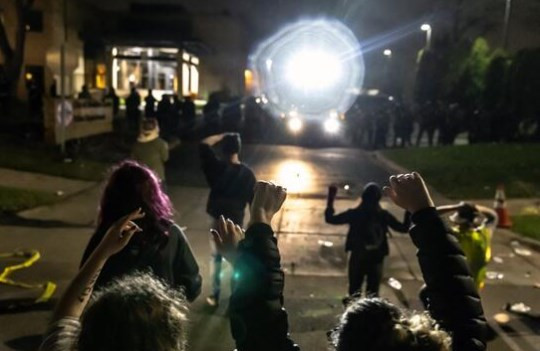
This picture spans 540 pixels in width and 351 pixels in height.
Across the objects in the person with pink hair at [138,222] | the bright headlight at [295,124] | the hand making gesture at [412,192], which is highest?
the hand making gesture at [412,192]

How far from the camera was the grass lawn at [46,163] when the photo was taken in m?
15.0

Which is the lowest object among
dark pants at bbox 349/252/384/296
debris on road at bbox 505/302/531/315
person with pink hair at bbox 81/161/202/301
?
debris on road at bbox 505/302/531/315

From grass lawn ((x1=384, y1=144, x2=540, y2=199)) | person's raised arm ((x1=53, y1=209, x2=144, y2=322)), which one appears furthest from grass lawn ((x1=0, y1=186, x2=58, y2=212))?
person's raised arm ((x1=53, y1=209, x2=144, y2=322))

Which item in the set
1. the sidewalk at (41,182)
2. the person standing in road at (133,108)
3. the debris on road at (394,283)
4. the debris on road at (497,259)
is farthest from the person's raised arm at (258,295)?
the person standing in road at (133,108)

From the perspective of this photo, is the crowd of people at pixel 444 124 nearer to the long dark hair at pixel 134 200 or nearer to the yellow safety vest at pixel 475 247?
the yellow safety vest at pixel 475 247

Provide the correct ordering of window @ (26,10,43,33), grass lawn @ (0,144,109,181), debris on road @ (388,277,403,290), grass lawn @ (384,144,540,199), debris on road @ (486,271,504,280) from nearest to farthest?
debris on road @ (388,277,403,290) → debris on road @ (486,271,504,280) → grass lawn @ (384,144,540,199) → grass lawn @ (0,144,109,181) → window @ (26,10,43,33)

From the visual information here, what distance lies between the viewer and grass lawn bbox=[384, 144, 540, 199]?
14.8 meters

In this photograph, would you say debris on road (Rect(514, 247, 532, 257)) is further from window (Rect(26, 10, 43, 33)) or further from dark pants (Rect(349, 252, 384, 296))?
window (Rect(26, 10, 43, 33))

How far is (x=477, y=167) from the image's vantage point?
1762 centimetres

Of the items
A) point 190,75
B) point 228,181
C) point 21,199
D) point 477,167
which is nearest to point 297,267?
point 228,181

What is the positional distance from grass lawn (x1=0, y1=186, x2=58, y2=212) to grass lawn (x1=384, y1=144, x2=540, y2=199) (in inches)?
329

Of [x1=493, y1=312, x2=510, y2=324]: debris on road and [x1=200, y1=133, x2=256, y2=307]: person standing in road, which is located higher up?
[x1=200, y1=133, x2=256, y2=307]: person standing in road

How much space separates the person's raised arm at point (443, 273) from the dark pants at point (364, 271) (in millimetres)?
3495

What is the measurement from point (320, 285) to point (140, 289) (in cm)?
586
